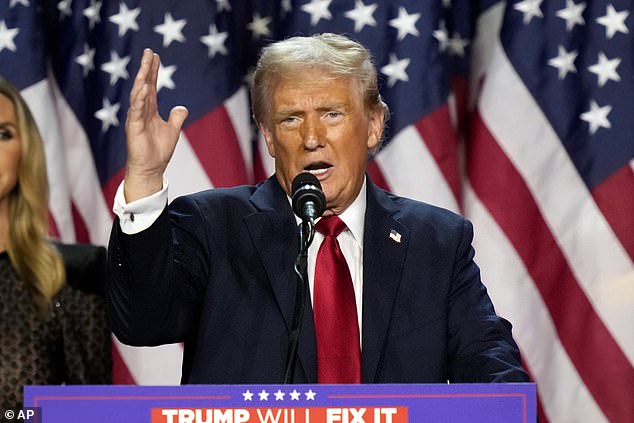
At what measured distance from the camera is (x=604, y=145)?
3826mm

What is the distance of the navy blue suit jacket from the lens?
2082mm

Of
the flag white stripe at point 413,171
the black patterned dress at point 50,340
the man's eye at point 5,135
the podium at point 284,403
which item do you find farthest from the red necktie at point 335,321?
the flag white stripe at point 413,171

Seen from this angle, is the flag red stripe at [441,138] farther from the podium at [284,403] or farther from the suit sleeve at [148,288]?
the podium at [284,403]

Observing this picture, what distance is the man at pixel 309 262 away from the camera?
207 cm

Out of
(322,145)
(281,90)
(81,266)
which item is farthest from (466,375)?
(81,266)

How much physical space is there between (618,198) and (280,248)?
189 centimetres

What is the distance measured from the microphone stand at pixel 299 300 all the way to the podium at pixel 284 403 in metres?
0.14

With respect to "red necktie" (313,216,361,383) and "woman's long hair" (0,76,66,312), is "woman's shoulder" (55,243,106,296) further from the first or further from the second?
"red necktie" (313,216,361,383)

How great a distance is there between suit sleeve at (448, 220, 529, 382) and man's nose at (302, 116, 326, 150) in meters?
0.40

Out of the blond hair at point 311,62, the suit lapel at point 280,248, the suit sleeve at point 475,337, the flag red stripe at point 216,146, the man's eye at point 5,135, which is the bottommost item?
the suit sleeve at point 475,337

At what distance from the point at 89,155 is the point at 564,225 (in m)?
1.71

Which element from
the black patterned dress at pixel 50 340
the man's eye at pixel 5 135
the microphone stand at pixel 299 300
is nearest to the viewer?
the microphone stand at pixel 299 300

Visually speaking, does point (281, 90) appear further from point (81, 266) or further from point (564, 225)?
point (564, 225)

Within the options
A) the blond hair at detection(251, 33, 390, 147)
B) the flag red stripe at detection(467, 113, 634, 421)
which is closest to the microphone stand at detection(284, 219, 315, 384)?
the blond hair at detection(251, 33, 390, 147)
